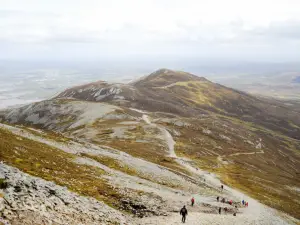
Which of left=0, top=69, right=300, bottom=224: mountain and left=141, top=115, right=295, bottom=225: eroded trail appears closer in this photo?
left=0, top=69, right=300, bottom=224: mountain

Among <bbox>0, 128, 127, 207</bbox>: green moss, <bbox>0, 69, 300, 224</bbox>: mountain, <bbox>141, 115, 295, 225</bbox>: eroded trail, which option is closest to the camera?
<bbox>0, 69, 300, 224</bbox>: mountain

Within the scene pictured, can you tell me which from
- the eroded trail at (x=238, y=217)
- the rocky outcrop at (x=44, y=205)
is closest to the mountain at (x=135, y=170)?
the rocky outcrop at (x=44, y=205)

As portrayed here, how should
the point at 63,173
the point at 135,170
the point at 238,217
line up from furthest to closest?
the point at 135,170 → the point at 238,217 → the point at 63,173

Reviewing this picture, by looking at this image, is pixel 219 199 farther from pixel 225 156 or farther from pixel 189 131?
pixel 189 131

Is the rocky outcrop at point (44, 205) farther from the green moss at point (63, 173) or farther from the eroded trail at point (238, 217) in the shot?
the eroded trail at point (238, 217)

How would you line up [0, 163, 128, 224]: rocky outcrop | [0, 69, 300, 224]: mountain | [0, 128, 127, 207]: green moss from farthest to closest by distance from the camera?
[0, 128, 127, 207]: green moss → [0, 69, 300, 224]: mountain → [0, 163, 128, 224]: rocky outcrop

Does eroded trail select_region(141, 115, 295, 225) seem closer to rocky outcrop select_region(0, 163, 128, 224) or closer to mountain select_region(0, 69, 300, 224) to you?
mountain select_region(0, 69, 300, 224)

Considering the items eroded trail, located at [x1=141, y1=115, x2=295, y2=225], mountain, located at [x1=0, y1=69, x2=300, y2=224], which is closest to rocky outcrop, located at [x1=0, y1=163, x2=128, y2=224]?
mountain, located at [x1=0, y1=69, x2=300, y2=224]

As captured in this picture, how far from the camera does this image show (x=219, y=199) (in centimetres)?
5778

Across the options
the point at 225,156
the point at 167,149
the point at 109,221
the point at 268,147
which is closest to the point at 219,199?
the point at 109,221

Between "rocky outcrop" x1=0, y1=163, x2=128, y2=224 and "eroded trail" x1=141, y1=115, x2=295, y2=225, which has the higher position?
"rocky outcrop" x1=0, y1=163, x2=128, y2=224

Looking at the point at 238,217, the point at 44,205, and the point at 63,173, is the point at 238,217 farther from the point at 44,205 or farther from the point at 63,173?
the point at 44,205

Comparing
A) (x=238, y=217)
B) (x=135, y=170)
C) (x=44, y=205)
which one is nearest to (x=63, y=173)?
(x=44, y=205)

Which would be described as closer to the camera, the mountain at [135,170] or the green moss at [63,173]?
the mountain at [135,170]
